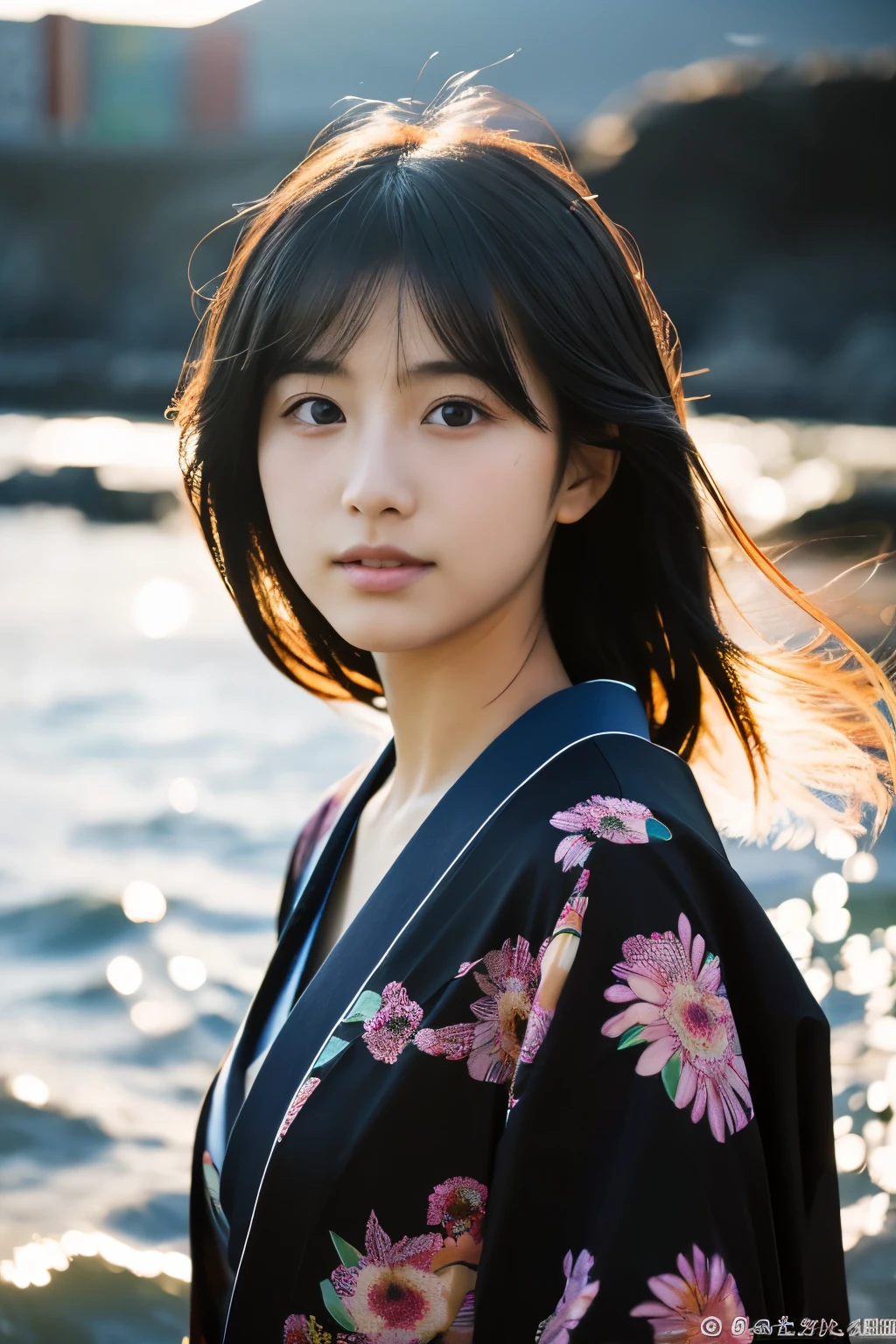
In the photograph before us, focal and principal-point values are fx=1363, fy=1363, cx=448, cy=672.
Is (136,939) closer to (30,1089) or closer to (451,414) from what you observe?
(30,1089)

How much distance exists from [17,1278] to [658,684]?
1306 mm

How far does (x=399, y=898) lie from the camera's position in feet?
3.43

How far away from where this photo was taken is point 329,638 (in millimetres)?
1440

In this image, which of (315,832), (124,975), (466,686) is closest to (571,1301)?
(466,686)

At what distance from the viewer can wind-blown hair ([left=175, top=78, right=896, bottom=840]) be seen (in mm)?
1004

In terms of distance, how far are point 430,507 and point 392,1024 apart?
1.22 feet

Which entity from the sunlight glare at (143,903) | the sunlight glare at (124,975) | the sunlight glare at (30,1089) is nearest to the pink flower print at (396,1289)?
the sunlight glare at (30,1089)

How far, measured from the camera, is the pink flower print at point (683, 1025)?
0.85 m

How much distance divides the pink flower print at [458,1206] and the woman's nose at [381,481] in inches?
18.4

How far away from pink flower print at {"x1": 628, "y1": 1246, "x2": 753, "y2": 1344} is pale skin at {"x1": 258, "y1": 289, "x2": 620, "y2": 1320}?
16cm

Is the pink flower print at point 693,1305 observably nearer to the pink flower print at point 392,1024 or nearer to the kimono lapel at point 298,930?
the pink flower print at point 392,1024

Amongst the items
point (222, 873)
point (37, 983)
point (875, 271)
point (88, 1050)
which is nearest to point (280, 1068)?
point (88, 1050)

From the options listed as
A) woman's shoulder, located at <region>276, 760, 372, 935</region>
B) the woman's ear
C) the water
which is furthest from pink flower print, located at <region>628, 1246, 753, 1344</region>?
the water

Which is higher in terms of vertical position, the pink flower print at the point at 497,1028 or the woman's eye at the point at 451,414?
the woman's eye at the point at 451,414
